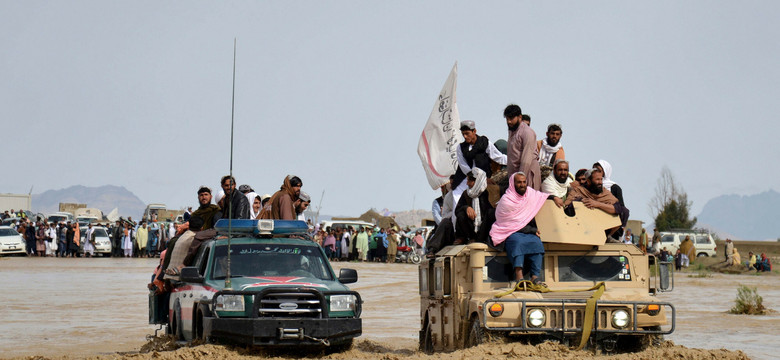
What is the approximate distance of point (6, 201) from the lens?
3063 inches

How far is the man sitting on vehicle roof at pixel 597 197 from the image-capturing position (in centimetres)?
1168

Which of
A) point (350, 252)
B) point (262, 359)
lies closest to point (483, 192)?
point (262, 359)

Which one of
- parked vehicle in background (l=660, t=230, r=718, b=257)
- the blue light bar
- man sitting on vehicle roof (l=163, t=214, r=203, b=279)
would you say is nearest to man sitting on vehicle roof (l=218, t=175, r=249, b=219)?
man sitting on vehicle roof (l=163, t=214, r=203, b=279)

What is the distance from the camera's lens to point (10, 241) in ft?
155

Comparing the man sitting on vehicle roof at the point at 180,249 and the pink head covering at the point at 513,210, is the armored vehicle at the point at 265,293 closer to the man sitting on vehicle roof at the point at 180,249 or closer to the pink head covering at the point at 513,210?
the man sitting on vehicle roof at the point at 180,249

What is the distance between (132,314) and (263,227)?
903cm

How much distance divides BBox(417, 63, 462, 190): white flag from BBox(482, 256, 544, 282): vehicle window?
4.29 metres

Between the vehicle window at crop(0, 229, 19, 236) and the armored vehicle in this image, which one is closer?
the armored vehicle

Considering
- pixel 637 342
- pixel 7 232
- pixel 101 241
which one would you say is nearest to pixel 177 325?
pixel 637 342

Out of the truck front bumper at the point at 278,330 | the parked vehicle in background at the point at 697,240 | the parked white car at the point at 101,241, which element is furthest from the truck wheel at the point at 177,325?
the parked vehicle in background at the point at 697,240

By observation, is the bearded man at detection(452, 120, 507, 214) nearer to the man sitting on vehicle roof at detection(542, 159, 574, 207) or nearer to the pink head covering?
the man sitting on vehicle roof at detection(542, 159, 574, 207)

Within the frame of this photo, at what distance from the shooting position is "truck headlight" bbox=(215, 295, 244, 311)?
11.1 m

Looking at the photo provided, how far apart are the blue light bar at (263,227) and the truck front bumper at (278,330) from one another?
1.48 m

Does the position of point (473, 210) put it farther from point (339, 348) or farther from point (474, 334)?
point (339, 348)
